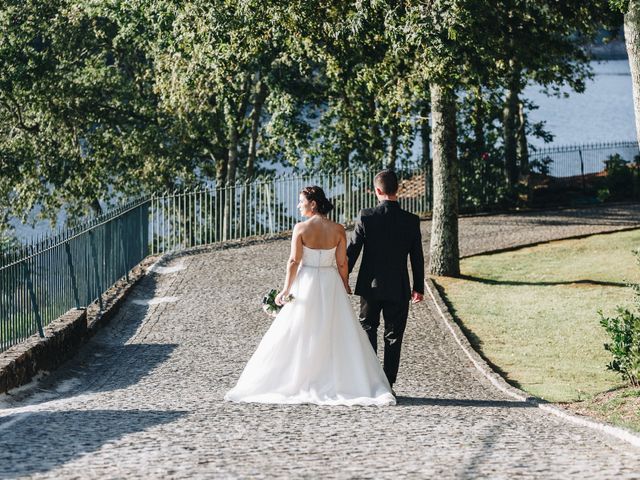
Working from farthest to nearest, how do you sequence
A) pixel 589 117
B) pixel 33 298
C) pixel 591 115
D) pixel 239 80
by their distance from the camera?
pixel 591 115, pixel 589 117, pixel 239 80, pixel 33 298

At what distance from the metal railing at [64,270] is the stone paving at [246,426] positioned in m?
0.66

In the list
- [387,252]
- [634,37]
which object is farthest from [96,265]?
[634,37]

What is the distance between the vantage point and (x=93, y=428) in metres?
7.74

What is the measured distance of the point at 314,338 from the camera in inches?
360

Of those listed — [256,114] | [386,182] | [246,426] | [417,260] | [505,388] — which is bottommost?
[505,388]

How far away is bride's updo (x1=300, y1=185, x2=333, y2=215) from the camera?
903cm

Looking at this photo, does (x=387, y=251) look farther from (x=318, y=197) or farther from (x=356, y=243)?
(x=318, y=197)

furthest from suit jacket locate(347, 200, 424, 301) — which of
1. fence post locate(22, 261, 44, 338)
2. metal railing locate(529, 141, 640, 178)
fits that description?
metal railing locate(529, 141, 640, 178)

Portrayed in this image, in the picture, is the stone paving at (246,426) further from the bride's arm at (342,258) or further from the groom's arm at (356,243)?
the groom's arm at (356,243)

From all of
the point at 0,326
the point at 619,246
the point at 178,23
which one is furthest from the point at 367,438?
the point at 619,246

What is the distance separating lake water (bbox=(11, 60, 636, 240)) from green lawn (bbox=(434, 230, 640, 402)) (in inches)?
1255

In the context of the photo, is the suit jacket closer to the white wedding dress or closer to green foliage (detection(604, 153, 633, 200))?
the white wedding dress

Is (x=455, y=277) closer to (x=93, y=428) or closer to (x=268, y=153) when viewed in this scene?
(x=93, y=428)

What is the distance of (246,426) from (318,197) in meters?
2.14
